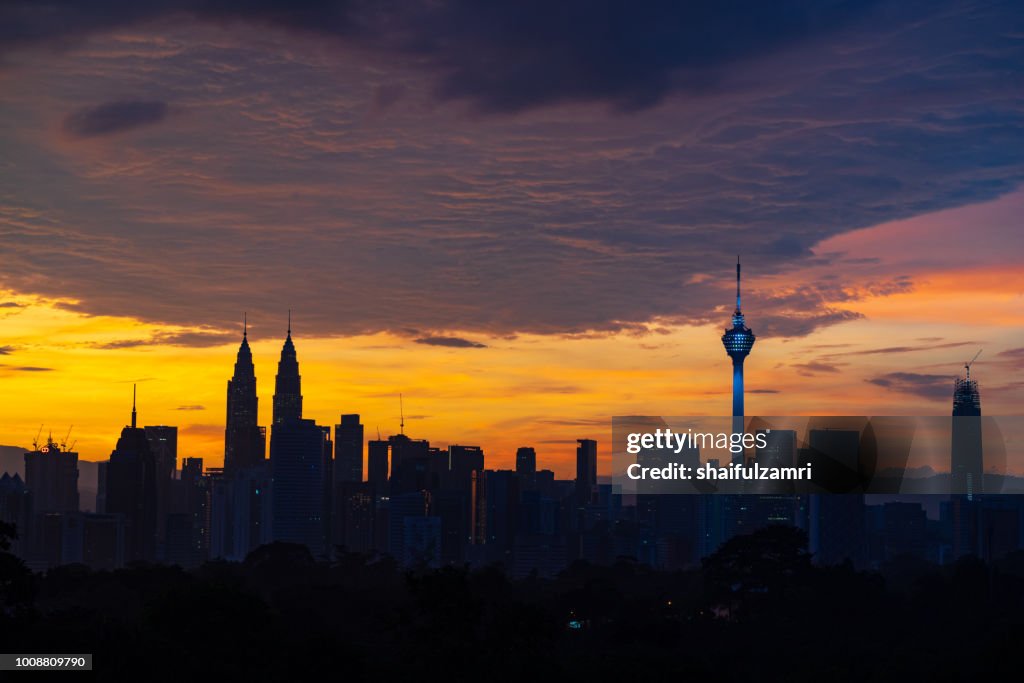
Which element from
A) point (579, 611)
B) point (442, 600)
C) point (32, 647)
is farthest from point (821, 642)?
point (32, 647)

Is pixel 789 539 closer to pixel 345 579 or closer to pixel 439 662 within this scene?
pixel 345 579

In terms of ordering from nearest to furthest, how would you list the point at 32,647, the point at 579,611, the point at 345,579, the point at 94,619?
the point at 32,647 < the point at 94,619 < the point at 579,611 < the point at 345,579

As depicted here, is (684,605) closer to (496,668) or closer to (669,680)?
(669,680)

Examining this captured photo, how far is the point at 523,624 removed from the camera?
71500 millimetres

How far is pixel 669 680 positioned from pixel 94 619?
104 ft

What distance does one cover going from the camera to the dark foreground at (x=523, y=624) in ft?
222

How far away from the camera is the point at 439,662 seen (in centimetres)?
6900

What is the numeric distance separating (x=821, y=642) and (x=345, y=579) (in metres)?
87.4

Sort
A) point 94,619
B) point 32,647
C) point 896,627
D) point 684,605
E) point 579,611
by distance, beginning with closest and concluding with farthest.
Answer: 1. point 32,647
2. point 94,619
3. point 896,627
4. point 579,611
5. point 684,605

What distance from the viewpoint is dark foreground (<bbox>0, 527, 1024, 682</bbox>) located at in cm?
6762

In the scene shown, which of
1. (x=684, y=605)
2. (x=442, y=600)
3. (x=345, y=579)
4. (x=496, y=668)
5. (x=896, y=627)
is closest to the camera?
(x=496, y=668)

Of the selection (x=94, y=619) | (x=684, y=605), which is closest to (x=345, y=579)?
(x=684, y=605)

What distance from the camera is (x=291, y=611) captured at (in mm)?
116500

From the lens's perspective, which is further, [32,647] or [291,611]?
[291,611]
